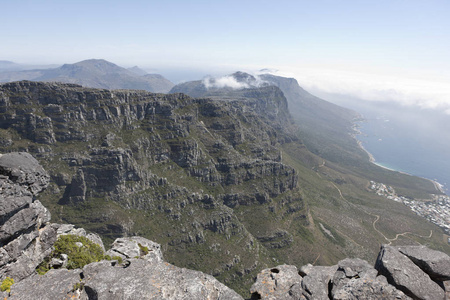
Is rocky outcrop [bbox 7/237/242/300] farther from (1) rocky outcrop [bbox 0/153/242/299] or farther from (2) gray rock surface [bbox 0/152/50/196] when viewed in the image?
(2) gray rock surface [bbox 0/152/50/196]

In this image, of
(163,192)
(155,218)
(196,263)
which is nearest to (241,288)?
(196,263)

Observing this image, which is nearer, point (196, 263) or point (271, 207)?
point (196, 263)

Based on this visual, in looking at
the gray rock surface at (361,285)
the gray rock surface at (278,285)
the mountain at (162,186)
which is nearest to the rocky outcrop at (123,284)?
the gray rock surface at (278,285)

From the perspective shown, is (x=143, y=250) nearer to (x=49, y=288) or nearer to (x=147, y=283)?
(x=49, y=288)

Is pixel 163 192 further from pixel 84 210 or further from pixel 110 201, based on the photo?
pixel 84 210

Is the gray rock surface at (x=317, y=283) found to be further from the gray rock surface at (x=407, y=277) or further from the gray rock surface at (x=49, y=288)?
the gray rock surface at (x=49, y=288)

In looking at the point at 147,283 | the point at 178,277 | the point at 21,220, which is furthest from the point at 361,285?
the point at 21,220

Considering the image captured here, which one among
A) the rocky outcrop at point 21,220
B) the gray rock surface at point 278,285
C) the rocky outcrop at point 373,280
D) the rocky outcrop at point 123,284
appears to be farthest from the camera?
the rocky outcrop at point 21,220
